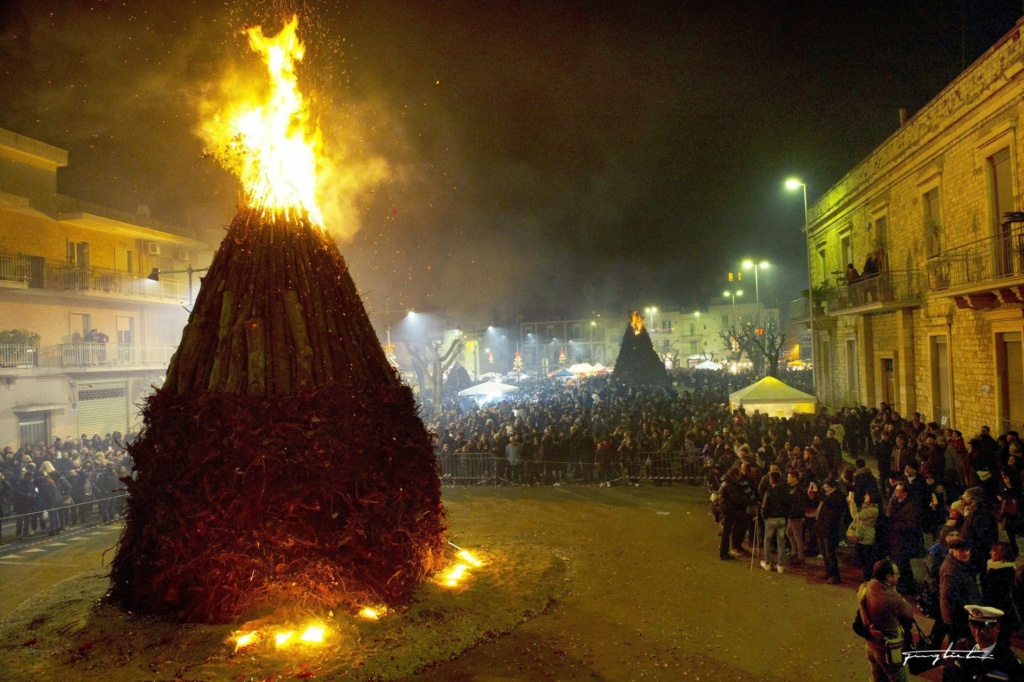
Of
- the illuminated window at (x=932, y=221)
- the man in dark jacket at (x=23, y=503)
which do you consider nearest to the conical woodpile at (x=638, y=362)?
the illuminated window at (x=932, y=221)

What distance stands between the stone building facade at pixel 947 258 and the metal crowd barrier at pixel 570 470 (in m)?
7.56

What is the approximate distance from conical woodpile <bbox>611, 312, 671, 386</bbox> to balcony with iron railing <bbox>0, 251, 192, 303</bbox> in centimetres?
2354

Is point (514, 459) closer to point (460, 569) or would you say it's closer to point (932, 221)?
point (460, 569)

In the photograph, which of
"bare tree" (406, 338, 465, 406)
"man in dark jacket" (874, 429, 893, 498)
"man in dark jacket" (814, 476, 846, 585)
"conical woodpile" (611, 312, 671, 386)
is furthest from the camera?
"conical woodpile" (611, 312, 671, 386)

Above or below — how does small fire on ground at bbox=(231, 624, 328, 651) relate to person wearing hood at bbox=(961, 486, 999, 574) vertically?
below

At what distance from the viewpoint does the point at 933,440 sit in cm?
1248

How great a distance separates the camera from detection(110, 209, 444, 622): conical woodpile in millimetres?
6676

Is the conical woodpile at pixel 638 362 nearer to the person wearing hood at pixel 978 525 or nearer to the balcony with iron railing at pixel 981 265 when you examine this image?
the balcony with iron railing at pixel 981 265

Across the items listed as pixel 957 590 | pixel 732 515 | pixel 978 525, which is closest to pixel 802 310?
pixel 732 515

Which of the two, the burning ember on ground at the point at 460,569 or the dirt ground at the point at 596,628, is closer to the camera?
the dirt ground at the point at 596,628

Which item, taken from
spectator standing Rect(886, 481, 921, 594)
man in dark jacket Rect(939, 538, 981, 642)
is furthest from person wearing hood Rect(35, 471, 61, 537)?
man in dark jacket Rect(939, 538, 981, 642)

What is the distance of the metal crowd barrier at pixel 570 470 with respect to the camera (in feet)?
56.3

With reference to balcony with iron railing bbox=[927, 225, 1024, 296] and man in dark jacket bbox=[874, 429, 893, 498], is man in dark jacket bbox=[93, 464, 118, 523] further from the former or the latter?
balcony with iron railing bbox=[927, 225, 1024, 296]

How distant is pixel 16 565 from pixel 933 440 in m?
17.3
